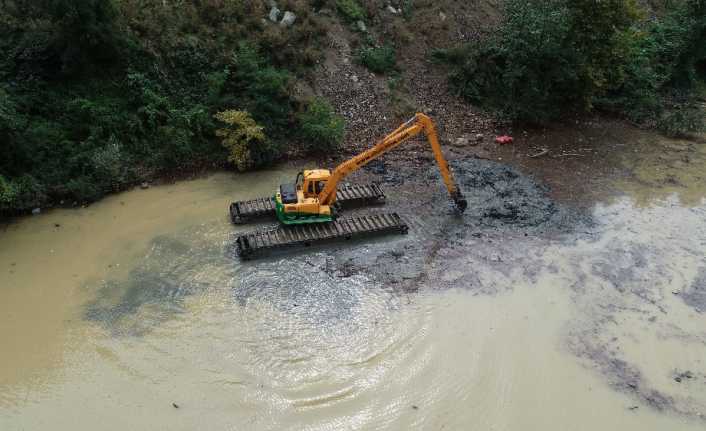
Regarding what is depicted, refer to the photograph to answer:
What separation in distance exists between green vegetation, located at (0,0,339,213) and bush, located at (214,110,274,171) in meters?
0.06

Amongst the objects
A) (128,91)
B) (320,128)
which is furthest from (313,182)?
(128,91)

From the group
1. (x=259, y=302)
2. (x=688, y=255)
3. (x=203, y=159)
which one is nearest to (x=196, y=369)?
(x=259, y=302)

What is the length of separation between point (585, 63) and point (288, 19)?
37.2 feet

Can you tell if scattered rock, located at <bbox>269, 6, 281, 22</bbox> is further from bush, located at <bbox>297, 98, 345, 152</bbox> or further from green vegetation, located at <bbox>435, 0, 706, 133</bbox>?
green vegetation, located at <bbox>435, 0, 706, 133</bbox>

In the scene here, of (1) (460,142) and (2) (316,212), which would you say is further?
(1) (460,142)

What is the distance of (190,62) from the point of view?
706 inches

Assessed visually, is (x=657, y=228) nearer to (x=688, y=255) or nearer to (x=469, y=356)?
(x=688, y=255)

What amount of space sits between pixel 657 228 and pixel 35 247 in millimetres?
17529

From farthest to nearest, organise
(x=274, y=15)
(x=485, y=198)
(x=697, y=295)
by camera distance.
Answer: (x=274, y=15) < (x=485, y=198) < (x=697, y=295)

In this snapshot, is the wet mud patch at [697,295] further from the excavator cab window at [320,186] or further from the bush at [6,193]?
the bush at [6,193]

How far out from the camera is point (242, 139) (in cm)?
1684

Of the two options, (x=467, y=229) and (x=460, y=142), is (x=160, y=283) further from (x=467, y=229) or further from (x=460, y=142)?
(x=460, y=142)

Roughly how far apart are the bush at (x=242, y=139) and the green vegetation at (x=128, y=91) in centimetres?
6

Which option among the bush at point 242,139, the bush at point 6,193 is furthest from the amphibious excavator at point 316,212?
the bush at point 6,193
